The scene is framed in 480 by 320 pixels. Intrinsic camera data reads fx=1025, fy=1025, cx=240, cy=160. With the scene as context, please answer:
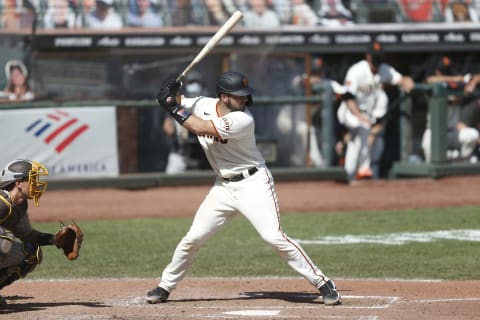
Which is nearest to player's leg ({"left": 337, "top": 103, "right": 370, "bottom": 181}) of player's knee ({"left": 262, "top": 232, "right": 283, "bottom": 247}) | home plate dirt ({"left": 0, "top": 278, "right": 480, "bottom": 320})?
home plate dirt ({"left": 0, "top": 278, "right": 480, "bottom": 320})

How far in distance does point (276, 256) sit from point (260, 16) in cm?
690

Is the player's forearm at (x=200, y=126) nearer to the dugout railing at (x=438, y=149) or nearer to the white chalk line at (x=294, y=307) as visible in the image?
the white chalk line at (x=294, y=307)

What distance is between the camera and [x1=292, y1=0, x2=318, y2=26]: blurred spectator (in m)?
15.8

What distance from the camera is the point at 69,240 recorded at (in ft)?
22.4

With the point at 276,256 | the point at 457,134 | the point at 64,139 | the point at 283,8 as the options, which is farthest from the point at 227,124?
the point at 283,8

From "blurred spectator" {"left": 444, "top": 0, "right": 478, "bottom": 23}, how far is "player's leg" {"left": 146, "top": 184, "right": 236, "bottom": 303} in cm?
1023

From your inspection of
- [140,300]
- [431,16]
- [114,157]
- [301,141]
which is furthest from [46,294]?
[431,16]

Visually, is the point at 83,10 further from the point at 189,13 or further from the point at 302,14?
the point at 302,14

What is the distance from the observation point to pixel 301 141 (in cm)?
1453

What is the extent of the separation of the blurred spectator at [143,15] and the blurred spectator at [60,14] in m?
0.88

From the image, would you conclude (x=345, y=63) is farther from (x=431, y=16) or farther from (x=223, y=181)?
(x=223, y=181)

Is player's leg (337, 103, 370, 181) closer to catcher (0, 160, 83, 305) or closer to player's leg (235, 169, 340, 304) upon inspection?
player's leg (235, 169, 340, 304)

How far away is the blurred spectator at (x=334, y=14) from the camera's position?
1588cm

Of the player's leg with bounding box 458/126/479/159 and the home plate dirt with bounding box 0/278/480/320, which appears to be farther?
the player's leg with bounding box 458/126/479/159
